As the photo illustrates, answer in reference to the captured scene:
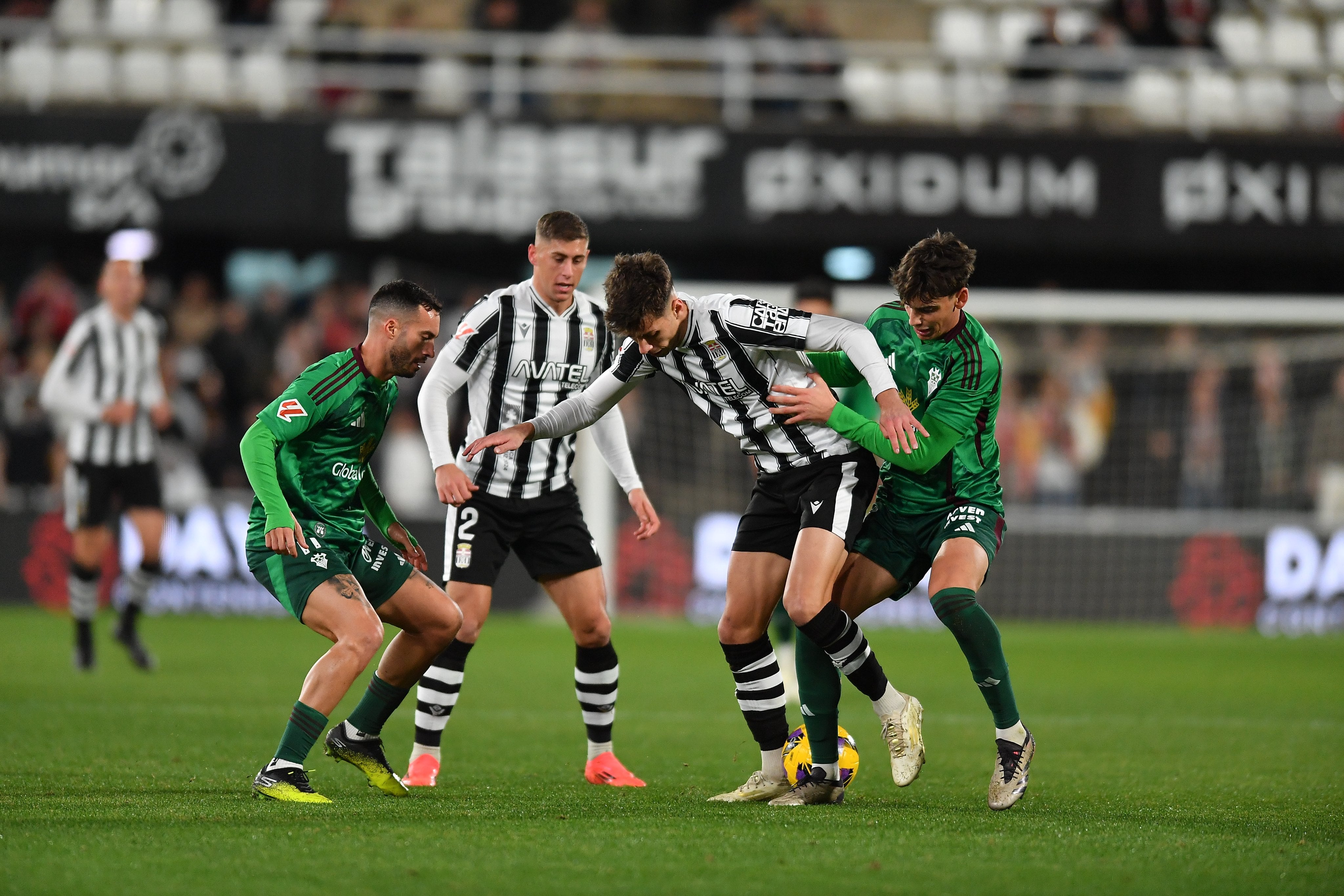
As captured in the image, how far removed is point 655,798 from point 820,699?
2.35 ft

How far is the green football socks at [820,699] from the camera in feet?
19.0

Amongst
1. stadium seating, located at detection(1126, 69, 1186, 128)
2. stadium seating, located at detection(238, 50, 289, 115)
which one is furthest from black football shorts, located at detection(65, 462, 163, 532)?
stadium seating, located at detection(1126, 69, 1186, 128)

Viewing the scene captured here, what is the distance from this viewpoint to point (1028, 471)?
1550 cm

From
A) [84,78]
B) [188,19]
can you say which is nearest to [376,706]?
[84,78]

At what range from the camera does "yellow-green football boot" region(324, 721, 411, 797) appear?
565cm

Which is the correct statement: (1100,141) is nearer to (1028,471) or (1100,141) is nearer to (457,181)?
(1028,471)

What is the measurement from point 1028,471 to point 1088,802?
10.00 meters

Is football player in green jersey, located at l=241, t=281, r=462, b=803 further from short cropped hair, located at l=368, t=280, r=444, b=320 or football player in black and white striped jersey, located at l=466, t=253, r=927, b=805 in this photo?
football player in black and white striped jersey, located at l=466, t=253, r=927, b=805

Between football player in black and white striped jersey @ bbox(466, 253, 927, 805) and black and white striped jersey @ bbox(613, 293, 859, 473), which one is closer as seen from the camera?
football player in black and white striped jersey @ bbox(466, 253, 927, 805)

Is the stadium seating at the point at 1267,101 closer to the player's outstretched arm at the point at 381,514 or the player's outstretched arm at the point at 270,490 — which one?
the player's outstretched arm at the point at 381,514

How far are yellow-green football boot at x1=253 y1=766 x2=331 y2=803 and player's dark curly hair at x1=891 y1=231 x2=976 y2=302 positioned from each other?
2753 mm

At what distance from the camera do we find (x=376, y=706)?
5.77 metres

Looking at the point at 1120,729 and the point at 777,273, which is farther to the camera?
the point at 777,273

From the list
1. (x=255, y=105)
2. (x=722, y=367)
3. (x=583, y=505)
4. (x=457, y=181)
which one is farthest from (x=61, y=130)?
(x=722, y=367)
